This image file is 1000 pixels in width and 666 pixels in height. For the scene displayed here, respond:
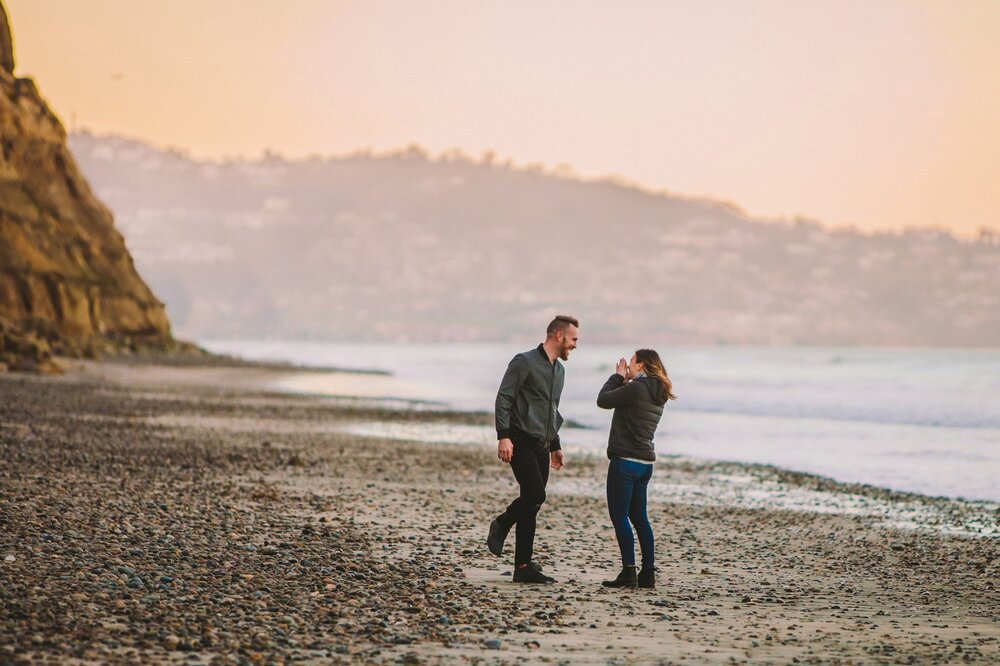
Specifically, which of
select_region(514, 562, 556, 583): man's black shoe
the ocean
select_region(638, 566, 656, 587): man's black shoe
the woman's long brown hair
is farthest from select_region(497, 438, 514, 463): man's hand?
the ocean

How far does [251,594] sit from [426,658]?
198 cm

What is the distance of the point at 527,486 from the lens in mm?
10305

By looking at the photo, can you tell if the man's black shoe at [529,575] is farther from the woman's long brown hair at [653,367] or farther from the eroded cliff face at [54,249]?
the eroded cliff face at [54,249]

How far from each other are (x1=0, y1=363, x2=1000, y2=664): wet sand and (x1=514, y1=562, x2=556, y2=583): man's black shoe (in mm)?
128

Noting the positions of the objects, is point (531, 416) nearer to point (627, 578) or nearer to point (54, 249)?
point (627, 578)

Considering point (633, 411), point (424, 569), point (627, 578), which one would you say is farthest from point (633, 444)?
point (424, 569)

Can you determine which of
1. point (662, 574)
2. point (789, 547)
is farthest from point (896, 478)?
point (662, 574)

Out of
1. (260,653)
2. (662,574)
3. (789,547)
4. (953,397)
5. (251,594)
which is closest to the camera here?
(260,653)

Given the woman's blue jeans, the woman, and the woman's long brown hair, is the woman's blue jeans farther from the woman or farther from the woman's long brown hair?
the woman's long brown hair

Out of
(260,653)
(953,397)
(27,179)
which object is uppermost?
(27,179)

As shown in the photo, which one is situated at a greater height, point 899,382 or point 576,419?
point 899,382

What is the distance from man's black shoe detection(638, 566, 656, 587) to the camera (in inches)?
400

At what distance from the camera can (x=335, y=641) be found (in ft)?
25.1

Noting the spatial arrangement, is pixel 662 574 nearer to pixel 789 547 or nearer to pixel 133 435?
pixel 789 547
